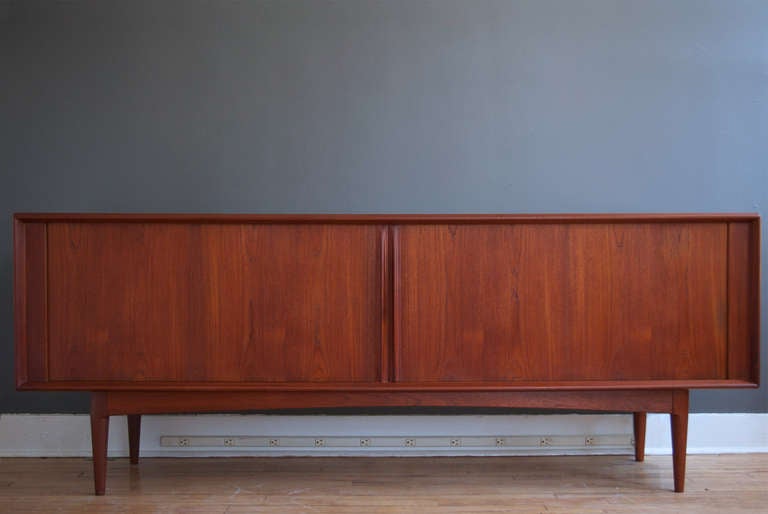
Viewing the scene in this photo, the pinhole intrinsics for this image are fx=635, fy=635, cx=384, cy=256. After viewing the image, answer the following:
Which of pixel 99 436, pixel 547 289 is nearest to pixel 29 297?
pixel 99 436

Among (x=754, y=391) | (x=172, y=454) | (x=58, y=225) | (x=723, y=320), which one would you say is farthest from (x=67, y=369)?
(x=754, y=391)

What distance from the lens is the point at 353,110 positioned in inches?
90.5

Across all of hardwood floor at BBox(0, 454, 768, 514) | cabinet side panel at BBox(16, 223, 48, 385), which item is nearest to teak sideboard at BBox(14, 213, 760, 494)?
cabinet side panel at BBox(16, 223, 48, 385)

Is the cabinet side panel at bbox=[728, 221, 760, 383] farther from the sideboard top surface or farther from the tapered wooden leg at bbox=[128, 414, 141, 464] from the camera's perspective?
the tapered wooden leg at bbox=[128, 414, 141, 464]

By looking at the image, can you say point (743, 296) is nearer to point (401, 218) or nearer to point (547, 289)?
point (547, 289)

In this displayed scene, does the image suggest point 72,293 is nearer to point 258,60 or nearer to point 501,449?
point 258,60

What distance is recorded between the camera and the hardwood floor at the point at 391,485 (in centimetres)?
182

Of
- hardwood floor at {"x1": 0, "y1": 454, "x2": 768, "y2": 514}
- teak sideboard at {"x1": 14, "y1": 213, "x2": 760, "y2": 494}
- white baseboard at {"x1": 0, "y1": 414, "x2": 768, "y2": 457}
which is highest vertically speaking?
teak sideboard at {"x1": 14, "y1": 213, "x2": 760, "y2": 494}

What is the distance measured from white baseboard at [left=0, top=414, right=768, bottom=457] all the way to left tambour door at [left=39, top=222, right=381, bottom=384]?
572 millimetres

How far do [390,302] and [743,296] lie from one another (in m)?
0.98

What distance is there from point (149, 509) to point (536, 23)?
6.73 ft

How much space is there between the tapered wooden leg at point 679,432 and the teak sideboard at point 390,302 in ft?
0.27

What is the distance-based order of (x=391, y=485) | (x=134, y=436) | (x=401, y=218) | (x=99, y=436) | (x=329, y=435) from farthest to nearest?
(x=329, y=435) → (x=134, y=436) → (x=391, y=485) → (x=99, y=436) → (x=401, y=218)

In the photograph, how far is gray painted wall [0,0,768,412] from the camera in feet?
7.50
